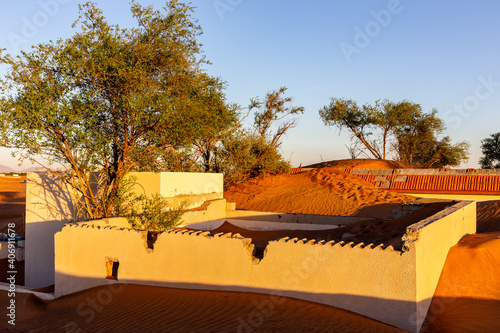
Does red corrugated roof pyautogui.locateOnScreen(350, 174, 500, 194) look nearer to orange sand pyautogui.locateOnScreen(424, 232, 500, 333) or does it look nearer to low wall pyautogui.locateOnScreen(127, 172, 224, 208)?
low wall pyautogui.locateOnScreen(127, 172, 224, 208)

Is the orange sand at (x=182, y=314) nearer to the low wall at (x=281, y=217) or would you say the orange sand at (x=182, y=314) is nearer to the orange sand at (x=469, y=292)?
the orange sand at (x=469, y=292)

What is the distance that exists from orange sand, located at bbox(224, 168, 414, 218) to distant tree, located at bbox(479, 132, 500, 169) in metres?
25.0

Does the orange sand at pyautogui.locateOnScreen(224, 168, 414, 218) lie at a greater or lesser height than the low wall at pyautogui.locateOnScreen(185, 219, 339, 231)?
greater

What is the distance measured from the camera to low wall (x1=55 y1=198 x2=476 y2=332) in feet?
22.2

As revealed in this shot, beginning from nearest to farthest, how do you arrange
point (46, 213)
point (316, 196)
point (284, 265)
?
1. point (284, 265)
2. point (46, 213)
3. point (316, 196)

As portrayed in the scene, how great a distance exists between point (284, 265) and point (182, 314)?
2031mm

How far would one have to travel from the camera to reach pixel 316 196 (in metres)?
21.6

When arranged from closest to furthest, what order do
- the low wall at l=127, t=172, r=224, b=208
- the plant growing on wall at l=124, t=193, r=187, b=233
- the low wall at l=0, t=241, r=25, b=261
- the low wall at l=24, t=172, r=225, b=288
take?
the plant growing on wall at l=124, t=193, r=187, b=233 < the low wall at l=24, t=172, r=225, b=288 < the low wall at l=127, t=172, r=224, b=208 < the low wall at l=0, t=241, r=25, b=261

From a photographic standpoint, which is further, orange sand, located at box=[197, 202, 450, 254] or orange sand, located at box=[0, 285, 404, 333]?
orange sand, located at box=[197, 202, 450, 254]

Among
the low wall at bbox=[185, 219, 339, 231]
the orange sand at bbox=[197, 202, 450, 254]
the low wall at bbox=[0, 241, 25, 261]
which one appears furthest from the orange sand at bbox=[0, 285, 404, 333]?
the low wall at bbox=[185, 219, 339, 231]

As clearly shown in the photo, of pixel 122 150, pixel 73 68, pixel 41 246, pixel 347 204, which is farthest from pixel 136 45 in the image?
pixel 347 204

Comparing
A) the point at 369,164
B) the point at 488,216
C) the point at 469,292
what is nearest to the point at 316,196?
the point at 488,216

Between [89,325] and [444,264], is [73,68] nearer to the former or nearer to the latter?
[89,325]

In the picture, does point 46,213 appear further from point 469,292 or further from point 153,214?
point 469,292
